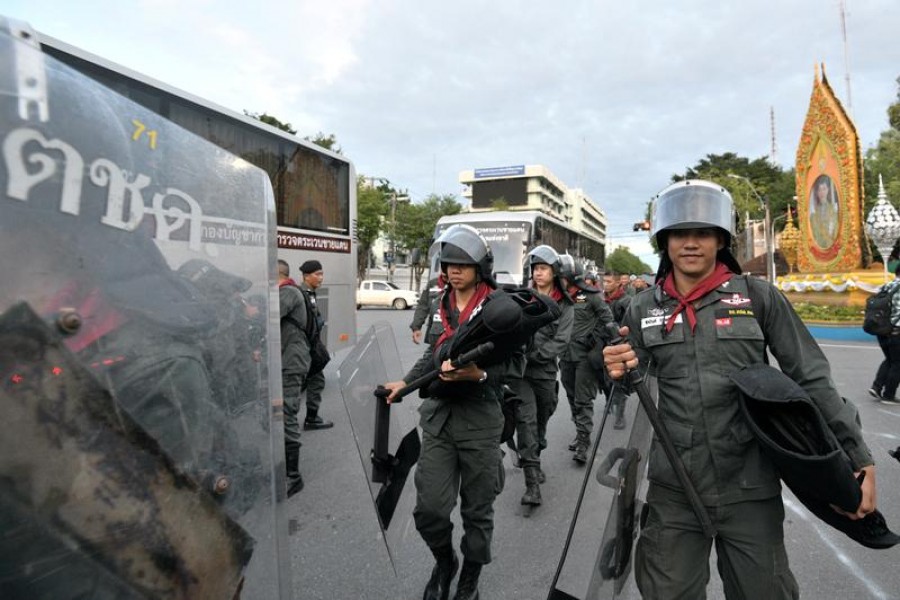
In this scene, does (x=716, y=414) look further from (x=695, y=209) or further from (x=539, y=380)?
(x=539, y=380)

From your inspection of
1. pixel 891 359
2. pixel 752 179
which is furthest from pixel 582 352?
pixel 752 179

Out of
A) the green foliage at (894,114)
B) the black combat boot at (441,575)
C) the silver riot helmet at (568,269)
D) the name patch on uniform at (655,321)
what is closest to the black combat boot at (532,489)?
the black combat boot at (441,575)

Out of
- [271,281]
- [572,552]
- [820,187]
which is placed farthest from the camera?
[820,187]

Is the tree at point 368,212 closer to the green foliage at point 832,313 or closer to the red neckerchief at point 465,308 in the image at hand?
the green foliage at point 832,313

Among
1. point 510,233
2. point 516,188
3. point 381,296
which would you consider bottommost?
point 381,296

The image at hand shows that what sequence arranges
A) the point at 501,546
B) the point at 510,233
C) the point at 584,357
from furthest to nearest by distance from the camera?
the point at 510,233, the point at 584,357, the point at 501,546

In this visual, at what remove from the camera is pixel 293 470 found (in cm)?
402

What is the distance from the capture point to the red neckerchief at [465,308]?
2.66 meters

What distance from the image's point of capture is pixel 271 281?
1.31 m

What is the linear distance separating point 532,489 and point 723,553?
2018 millimetres

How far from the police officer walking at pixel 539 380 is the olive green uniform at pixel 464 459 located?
44.9 inches

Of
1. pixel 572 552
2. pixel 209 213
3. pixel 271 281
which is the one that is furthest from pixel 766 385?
pixel 209 213

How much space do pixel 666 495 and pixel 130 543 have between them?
5.20 ft

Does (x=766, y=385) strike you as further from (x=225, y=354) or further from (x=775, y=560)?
(x=225, y=354)
